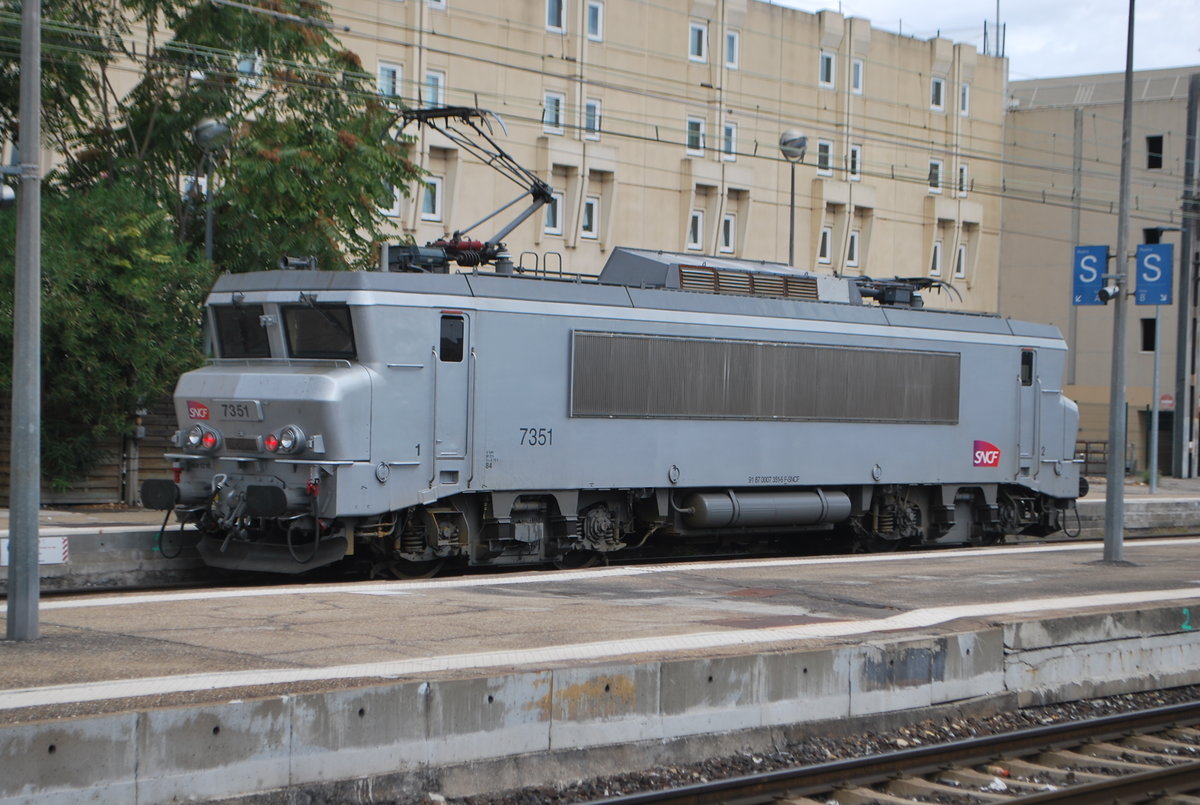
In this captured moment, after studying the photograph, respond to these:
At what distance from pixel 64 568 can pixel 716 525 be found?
7968mm

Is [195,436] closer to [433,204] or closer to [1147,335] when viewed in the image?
[433,204]

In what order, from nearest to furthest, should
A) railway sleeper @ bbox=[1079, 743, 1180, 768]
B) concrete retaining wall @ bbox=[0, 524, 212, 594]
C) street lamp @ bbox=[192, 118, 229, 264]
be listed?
railway sleeper @ bbox=[1079, 743, 1180, 768], concrete retaining wall @ bbox=[0, 524, 212, 594], street lamp @ bbox=[192, 118, 229, 264]

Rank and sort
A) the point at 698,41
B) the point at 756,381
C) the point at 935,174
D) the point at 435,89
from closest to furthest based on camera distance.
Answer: the point at 756,381, the point at 435,89, the point at 698,41, the point at 935,174

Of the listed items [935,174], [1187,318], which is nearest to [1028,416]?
[1187,318]

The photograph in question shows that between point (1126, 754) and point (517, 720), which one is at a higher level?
point (517, 720)

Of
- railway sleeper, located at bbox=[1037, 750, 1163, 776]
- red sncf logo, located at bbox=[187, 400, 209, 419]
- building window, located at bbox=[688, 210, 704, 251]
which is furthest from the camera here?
building window, located at bbox=[688, 210, 704, 251]

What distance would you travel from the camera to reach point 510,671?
30.5 feet

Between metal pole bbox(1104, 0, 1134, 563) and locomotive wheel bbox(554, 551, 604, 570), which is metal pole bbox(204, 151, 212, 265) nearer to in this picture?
locomotive wheel bbox(554, 551, 604, 570)

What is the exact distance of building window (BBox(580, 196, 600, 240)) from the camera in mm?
39750

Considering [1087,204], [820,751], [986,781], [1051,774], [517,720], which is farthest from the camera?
[1087,204]

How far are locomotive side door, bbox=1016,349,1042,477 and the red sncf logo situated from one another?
1265 centimetres

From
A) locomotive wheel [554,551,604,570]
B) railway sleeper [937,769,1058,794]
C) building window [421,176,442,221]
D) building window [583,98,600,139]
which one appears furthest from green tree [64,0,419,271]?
railway sleeper [937,769,1058,794]

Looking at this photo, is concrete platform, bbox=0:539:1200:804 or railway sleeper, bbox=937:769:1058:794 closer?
concrete platform, bbox=0:539:1200:804

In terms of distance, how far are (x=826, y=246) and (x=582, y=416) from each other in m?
29.9
